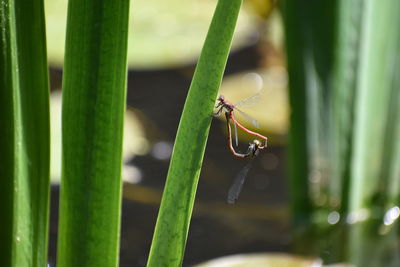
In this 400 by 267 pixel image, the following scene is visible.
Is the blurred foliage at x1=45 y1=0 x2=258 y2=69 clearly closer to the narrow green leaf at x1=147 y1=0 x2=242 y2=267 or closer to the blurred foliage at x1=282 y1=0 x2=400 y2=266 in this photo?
the blurred foliage at x1=282 y1=0 x2=400 y2=266

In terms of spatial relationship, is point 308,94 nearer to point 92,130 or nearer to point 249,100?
point 249,100

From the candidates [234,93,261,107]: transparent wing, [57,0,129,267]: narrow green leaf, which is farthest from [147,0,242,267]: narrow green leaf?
[234,93,261,107]: transparent wing

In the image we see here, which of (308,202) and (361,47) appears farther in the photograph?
(308,202)

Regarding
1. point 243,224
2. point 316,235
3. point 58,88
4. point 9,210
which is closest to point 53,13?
point 58,88

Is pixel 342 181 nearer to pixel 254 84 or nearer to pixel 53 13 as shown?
pixel 254 84

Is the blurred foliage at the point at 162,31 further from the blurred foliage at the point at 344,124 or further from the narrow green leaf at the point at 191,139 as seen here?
the narrow green leaf at the point at 191,139

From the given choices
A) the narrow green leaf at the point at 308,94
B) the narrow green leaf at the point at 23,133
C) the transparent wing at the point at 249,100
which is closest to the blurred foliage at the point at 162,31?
the narrow green leaf at the point at 308,94
